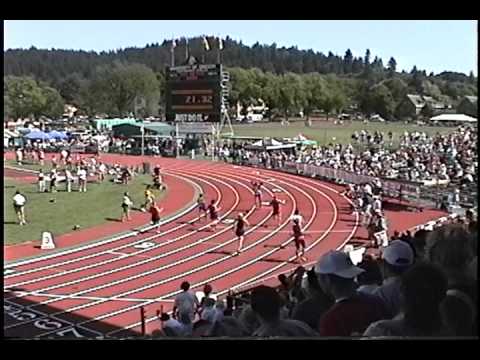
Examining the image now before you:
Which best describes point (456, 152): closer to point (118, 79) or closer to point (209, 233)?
point (209, 233)

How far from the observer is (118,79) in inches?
1823

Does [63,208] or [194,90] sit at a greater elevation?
[194,90]

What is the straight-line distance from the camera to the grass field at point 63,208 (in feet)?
48.6

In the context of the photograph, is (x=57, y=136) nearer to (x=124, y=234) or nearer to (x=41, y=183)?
(x=41, y=183)

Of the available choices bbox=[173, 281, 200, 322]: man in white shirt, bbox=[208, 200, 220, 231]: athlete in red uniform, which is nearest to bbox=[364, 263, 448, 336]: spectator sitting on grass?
bbox=[173, 281, 200, 322]: man in white shirt

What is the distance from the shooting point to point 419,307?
9.36ft

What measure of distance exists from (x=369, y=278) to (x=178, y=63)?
36.3 metres

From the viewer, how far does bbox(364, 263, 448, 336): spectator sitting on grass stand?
110 inches

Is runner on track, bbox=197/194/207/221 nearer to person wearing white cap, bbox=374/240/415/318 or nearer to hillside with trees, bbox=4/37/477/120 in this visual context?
person wearing white cap, bbox=374/240/415/318


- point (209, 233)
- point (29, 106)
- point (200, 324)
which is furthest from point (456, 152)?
point (29, 106)

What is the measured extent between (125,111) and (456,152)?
32.1 m

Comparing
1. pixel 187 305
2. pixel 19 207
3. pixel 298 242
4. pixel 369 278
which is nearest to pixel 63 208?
pixel 19 207

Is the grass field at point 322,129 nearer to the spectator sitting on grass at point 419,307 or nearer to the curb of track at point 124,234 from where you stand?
the curb of track at point 124,234

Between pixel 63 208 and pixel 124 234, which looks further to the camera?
pixel 63 208
